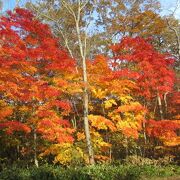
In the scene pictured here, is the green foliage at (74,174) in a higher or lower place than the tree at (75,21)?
lower

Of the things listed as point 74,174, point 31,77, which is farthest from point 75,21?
point 74,174

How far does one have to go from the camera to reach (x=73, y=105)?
22.8m

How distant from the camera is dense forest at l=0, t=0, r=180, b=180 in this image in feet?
54.6

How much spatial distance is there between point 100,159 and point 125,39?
306 inches

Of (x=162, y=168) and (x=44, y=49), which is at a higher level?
(x=44, y=49)

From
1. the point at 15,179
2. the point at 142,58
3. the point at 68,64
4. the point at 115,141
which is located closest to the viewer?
the point at 15,179

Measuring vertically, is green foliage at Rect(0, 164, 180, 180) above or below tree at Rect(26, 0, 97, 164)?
below

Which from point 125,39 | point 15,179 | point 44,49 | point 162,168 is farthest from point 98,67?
point 15,179

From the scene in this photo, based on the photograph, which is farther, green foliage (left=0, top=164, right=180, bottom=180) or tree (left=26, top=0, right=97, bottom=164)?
tree (left=26, top=0, right=97, bottom=164)

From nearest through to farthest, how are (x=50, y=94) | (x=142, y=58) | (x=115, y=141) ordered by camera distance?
(x=50, y=94) → (x=142, y=58) → (x=115, y=141)

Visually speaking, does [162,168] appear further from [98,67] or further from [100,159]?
[98,67]

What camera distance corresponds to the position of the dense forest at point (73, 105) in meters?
16.6

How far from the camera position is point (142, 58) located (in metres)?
20.4

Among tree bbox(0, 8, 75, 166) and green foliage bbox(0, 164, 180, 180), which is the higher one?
tree bbox(0, 8, 75, 166)
